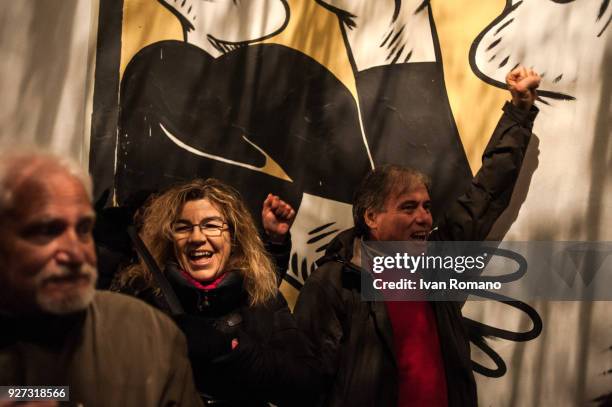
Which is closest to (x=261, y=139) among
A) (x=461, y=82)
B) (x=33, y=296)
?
(x=461, y=82)

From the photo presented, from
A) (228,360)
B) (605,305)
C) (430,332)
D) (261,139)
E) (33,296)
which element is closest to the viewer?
(33,296)

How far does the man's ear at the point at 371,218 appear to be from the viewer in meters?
2.91

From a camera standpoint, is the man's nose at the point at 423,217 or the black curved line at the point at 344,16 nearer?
the man's nose at the point at 423,217

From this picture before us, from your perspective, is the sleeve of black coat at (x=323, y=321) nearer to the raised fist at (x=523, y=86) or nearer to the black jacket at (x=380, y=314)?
the black jacket at (x=380, y=314)

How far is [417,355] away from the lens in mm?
2686

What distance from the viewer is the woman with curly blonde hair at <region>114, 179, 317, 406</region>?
2.37 metres

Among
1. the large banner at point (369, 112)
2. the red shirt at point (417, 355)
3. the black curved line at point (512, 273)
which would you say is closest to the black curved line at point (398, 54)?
the large banner at point (369, 112)

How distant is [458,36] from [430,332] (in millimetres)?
1201

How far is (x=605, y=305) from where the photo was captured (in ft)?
10.3

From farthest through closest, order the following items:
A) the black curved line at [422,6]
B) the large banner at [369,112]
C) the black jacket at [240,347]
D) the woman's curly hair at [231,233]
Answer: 1. the black curved line at [422,6]
2. the large banner at [369,112]
3. the woman's curly hair at [231,233]
4. the black jacket at [240,347]

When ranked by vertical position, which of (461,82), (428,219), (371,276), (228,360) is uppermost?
(461,82)

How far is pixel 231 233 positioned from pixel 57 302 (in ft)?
3.25

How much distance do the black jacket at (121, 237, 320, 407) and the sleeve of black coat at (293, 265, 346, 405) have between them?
0.08 metres

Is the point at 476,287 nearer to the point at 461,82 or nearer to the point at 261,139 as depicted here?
the point at 461,82
